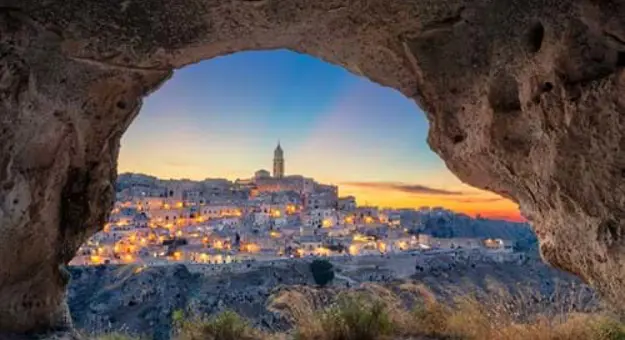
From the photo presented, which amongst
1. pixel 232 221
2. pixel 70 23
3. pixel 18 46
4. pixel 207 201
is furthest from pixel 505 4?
pixel 207 201

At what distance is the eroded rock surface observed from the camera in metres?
3.34

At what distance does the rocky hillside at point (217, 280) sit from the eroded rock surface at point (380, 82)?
24128mm

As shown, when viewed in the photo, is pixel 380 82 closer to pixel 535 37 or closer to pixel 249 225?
pixel 535 37

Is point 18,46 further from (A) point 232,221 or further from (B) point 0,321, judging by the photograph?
(A) point 232,221

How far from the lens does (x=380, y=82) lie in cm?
510

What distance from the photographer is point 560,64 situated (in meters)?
3.41

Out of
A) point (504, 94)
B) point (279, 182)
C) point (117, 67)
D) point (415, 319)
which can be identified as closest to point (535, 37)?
point (504, 94)

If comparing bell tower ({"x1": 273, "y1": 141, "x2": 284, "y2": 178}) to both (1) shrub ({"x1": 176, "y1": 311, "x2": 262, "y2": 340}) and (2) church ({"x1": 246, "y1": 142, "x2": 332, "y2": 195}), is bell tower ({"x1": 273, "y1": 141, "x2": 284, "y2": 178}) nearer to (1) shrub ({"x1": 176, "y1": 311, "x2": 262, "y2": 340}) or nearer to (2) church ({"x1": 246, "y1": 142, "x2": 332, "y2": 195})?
(2) church ({"x1": 246, "y1": 142, "x2": 332, "y2": 195})

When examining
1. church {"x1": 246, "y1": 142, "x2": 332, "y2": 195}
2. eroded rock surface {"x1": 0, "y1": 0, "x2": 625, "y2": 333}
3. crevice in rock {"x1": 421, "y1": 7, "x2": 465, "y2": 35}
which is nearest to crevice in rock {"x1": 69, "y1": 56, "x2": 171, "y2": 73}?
eroded rock surface {"x1": 0, "y1": 0, "x2": 625, "y2": 333}

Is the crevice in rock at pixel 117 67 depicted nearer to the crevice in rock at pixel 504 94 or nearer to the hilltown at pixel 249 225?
the crevice in rock at pixel 504 94

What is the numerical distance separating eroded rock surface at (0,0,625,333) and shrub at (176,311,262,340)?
128cm

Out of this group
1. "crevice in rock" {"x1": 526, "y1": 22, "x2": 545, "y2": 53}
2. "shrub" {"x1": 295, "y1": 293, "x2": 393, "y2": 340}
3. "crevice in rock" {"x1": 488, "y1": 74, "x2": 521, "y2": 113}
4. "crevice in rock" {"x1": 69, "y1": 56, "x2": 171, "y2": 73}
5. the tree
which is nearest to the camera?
"crevice in rock" {"x1": 526, "y1": 22, "x2": 545, "y2": 53}

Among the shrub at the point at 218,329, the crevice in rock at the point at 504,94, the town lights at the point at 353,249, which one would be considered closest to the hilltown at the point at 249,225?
the town lights at the point at 353,249

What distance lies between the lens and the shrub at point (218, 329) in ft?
19.3
